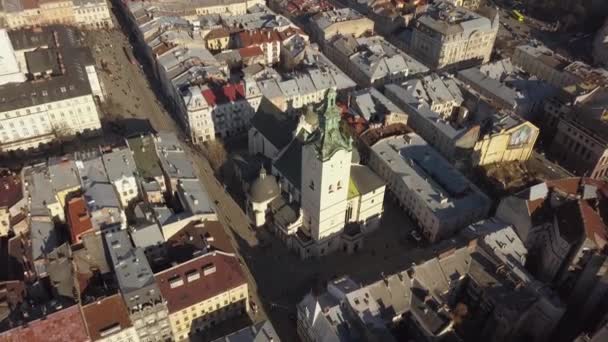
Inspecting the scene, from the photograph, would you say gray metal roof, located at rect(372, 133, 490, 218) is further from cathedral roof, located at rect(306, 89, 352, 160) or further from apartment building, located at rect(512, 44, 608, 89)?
apartment building, located at rect(512, 44, 608, 89)

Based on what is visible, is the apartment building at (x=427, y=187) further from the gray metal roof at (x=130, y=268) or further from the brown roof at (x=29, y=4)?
the brown roof at (x=29, y=4)

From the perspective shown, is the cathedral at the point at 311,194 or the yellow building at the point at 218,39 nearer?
the cathedral at the point at 311,194

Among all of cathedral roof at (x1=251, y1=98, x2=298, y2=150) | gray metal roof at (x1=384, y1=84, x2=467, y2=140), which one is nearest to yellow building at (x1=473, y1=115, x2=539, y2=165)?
gray metal roof at (x1=384, y1=84, x2=467, y2=140)

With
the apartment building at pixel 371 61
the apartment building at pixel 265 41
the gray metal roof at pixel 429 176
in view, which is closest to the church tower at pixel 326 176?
the gray metal roof at pixel 429 176

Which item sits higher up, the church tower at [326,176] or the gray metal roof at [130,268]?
the church tower at [326,176]

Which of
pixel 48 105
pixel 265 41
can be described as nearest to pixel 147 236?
pixel 48 105
